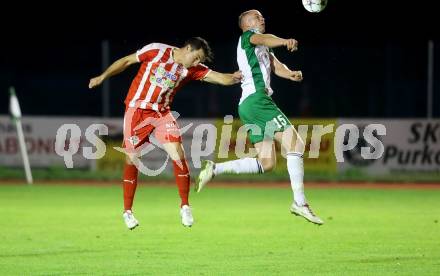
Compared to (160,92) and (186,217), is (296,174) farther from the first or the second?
(160,92)

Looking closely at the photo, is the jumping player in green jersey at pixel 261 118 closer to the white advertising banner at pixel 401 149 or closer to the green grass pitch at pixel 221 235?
the green grass pitch at pixel 221 235

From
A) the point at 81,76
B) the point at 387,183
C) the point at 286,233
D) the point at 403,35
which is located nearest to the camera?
the point at 286,233

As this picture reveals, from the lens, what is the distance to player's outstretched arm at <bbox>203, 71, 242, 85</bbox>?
457 inches

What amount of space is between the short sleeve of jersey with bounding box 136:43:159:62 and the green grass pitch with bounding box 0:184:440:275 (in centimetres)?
232

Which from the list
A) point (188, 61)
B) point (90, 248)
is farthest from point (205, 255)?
point (188, 61)

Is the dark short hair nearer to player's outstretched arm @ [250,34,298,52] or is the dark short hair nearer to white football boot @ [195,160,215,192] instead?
player's outstretched arm @ [250,34,298,52]

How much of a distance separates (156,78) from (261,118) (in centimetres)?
133

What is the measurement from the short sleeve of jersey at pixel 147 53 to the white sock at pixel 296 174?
1.97 metres

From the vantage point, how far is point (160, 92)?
39.4ft

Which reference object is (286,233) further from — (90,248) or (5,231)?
(5,231)

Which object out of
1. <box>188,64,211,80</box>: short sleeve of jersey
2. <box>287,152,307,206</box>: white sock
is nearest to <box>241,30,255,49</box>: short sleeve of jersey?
<box>188,64,211,80</box>: short sleeve of jersey

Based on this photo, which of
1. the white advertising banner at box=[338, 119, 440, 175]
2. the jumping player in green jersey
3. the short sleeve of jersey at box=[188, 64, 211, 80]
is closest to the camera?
the jumping player in green jersey

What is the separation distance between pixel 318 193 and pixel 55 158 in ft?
22.2

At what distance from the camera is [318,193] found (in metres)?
21.0
